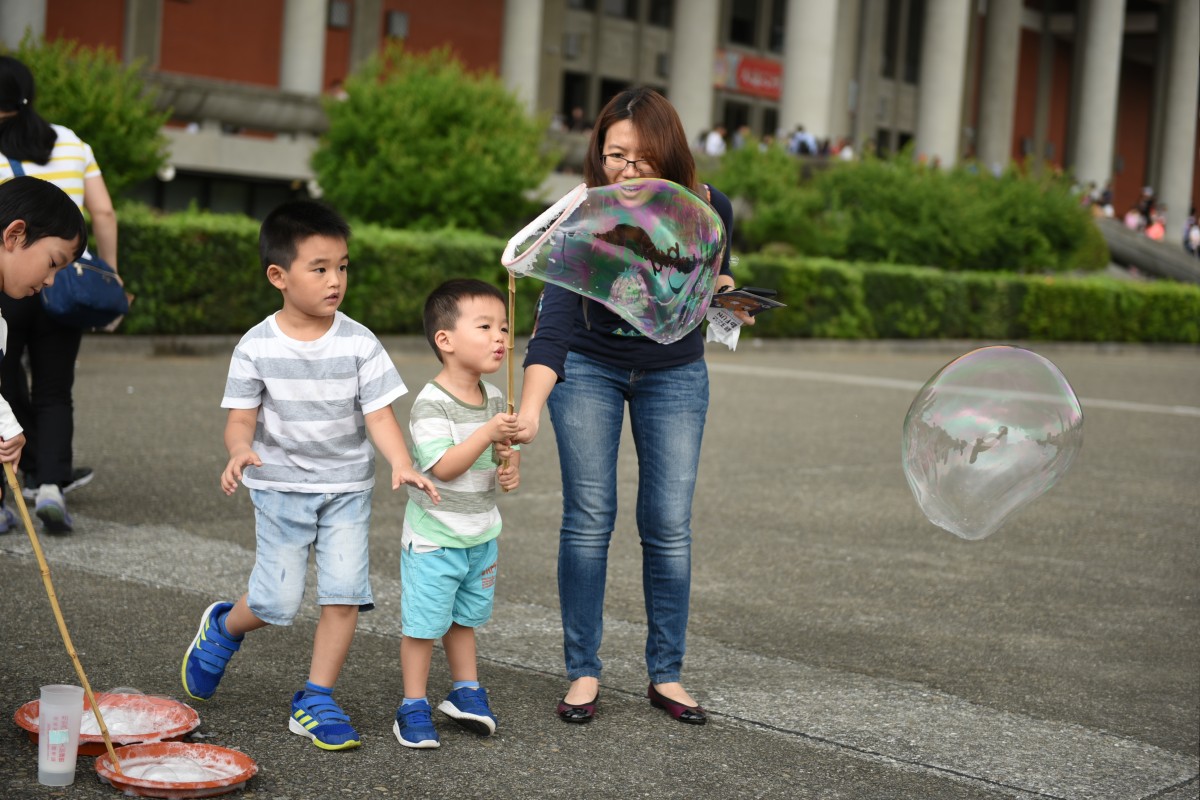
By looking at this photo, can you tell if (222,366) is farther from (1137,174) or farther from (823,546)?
(1137,174)

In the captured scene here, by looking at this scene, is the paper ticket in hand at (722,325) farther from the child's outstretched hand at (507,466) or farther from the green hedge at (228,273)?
the green hedge at (228,273)

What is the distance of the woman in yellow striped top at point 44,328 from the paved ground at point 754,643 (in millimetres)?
270

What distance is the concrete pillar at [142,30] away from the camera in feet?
103

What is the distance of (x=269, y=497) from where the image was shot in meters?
3.65

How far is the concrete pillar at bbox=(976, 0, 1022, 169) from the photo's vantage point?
51.2 m

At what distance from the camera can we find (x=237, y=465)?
3443 millimetres

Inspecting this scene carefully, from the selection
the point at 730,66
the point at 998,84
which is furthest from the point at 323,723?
the point at 998,84

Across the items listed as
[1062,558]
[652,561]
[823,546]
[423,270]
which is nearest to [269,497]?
[652,561]

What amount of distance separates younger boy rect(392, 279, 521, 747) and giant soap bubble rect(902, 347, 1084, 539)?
133cm

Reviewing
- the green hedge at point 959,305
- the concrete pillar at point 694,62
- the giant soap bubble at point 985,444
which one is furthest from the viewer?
the concrete pillar at point 694,62

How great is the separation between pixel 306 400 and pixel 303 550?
1.21 feet

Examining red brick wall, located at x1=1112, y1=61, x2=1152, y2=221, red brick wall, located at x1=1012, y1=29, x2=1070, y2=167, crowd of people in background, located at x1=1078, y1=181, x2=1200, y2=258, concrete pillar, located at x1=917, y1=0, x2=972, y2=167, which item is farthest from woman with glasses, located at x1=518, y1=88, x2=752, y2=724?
red brick wall, located at x1=1112, y1=61, x2=1152, y2=221

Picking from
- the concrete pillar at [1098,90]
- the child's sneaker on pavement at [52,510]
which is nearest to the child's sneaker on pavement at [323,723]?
the child's sneaker on pavement at [52,510]

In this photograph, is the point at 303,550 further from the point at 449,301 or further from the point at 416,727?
the point at 449,301
